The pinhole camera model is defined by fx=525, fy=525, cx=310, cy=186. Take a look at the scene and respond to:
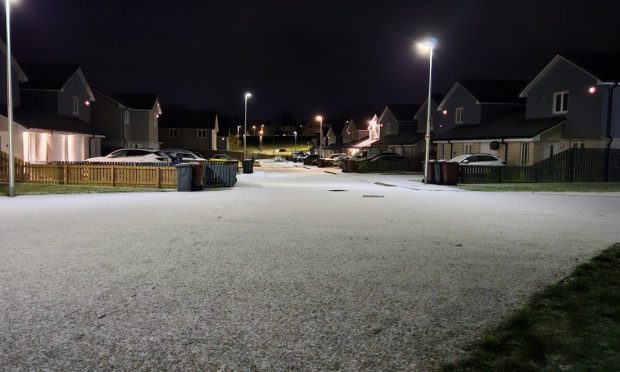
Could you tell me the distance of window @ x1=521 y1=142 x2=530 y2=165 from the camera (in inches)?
1316

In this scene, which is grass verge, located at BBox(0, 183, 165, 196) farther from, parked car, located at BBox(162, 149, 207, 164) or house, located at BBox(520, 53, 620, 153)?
house, located at BBox(520, 53, 620, 153)

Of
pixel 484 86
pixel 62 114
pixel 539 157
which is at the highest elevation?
pixel 484 86

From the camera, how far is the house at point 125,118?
153 ft

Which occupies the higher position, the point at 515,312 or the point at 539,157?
the point at 539,157

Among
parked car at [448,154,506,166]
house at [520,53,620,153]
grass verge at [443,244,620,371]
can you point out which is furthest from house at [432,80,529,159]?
grass verge at [443,244,620,371]

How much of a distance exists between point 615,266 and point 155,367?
6807 mm

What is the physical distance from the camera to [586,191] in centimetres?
2266

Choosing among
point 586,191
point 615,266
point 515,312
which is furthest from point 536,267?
point 586,191

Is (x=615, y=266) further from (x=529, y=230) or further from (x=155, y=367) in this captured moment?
(x=155, y=367)

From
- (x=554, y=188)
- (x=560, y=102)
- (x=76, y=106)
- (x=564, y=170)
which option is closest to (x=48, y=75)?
(x=76, y=106)

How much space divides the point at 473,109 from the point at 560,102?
9219 millimetres

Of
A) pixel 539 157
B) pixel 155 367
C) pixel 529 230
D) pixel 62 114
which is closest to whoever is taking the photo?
pixel 155 367

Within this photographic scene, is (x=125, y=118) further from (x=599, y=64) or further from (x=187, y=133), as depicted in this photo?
(x=599, y=64)

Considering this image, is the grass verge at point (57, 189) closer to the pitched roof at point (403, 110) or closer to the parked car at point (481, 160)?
the parked car at point (481, 160)
